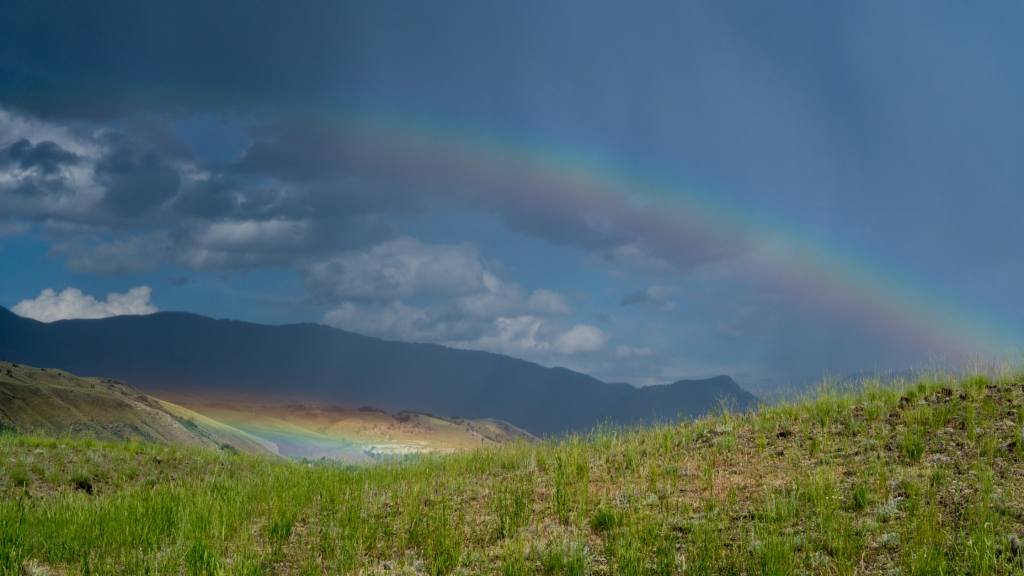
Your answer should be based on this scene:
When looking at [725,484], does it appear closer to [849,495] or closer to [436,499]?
[849,495]

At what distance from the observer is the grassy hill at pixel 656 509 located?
20.3 feet

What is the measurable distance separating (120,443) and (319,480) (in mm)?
11556

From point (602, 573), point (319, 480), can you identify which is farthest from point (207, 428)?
point (602, 573)

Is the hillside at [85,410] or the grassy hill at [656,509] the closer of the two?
the grassy hill at [656,509]

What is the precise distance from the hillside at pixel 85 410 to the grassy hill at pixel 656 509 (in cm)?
1989

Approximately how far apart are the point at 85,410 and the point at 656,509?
116ft

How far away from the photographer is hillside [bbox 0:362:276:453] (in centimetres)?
2902

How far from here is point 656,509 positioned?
25.5ft

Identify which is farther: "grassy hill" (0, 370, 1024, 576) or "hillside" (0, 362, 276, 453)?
"hillside" (0, 362, 276, 453)

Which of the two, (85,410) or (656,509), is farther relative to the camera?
(85,410)

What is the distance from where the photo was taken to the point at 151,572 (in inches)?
244

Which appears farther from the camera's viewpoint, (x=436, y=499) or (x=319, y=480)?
(x=319, y=480)

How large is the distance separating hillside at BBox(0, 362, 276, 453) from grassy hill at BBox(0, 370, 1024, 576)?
65.2 feet

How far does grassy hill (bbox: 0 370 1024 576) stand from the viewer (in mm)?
6184
